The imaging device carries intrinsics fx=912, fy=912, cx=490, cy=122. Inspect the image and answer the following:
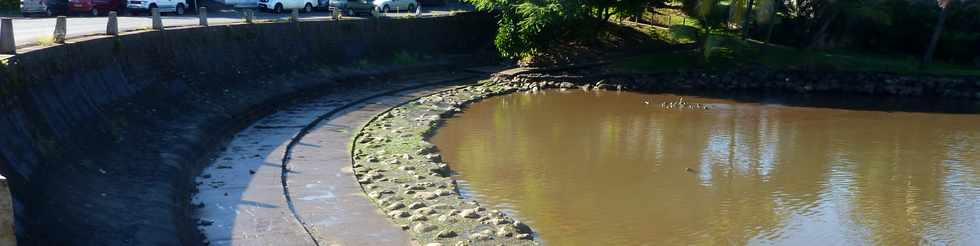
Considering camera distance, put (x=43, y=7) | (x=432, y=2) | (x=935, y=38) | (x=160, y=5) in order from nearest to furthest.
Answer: (x=935, y=38), (x=43, y=7), (x=160, y=5), (x=432, y=2)

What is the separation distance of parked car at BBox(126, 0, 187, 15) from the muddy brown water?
17217 mm

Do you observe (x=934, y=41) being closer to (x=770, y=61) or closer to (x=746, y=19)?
(x=770, y=61)

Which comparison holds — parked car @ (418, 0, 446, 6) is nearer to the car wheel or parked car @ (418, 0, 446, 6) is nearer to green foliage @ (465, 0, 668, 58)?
the car wheel

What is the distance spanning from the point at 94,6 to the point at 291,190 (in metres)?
25.3

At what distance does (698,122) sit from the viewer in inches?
971

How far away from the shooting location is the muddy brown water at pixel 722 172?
14023mm

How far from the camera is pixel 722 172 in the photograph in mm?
17922

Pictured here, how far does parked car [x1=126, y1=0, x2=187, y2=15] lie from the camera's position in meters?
36.8

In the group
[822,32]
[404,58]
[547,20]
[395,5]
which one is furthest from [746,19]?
[395,5]

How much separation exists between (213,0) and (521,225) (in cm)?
3453

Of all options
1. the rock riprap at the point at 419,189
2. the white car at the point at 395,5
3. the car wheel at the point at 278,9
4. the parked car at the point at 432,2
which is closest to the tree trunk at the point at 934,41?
the rock riprap at the point at 419,189

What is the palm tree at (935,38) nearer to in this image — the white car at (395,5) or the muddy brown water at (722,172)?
the muddy brown water at (722,172)

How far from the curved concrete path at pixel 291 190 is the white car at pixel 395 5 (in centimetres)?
2249

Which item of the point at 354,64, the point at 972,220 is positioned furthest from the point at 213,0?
the point at 972,220
